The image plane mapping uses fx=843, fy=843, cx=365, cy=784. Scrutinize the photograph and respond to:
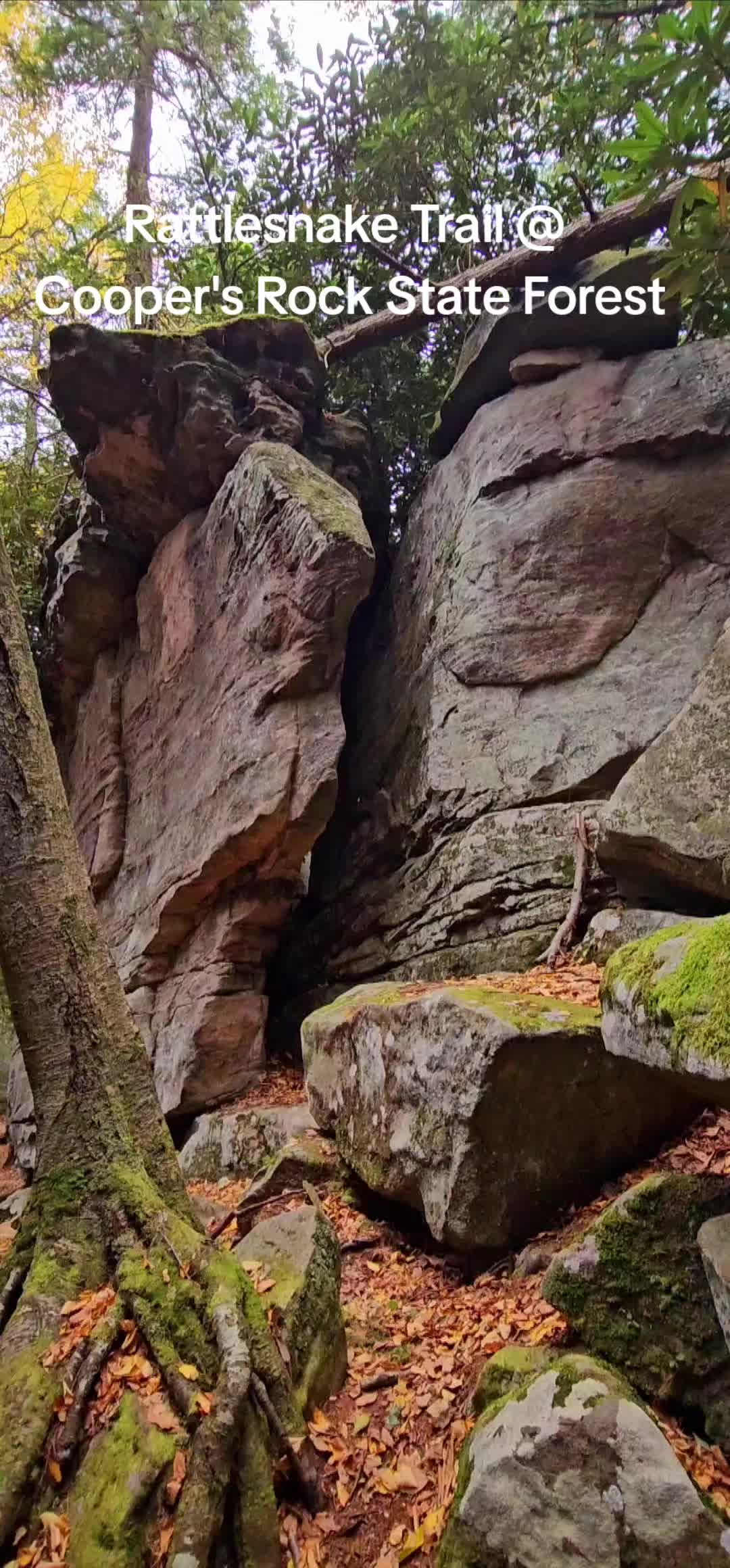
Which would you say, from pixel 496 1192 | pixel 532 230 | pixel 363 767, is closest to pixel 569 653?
pixel 363 767

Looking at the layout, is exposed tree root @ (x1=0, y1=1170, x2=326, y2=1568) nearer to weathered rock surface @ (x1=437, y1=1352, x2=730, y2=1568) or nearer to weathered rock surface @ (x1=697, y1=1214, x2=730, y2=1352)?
weathered rock surface @ (x1=437, y1=1352, x2=730, y2=1568)

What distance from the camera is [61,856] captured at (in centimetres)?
469

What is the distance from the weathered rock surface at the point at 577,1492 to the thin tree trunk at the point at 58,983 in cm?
203

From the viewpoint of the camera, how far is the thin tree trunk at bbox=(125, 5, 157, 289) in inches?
564

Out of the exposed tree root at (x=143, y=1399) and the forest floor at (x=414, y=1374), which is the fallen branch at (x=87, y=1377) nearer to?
the exposed tree root at (x=143, y=1399)

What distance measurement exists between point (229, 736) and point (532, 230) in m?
8.58

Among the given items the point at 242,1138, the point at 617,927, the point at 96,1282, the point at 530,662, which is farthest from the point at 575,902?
the point at 96,1282

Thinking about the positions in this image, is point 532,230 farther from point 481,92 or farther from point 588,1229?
point 588,1229

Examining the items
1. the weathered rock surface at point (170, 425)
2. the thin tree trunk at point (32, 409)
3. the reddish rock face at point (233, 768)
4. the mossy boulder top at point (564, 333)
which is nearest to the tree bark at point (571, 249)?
the mossy boulder top at point (564, 333)

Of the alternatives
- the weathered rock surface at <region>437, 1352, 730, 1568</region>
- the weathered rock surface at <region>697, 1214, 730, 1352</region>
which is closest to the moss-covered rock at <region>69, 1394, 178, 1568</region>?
the weathered rock surface at <region>437, 1352, 730, 1568</region>

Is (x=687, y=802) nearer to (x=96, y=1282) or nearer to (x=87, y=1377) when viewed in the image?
(x=96, y=1282)

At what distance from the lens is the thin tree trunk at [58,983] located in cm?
432

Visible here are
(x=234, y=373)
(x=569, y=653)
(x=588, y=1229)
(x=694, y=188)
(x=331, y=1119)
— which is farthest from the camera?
(x=234, y=373)

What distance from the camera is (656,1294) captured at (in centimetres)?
350
